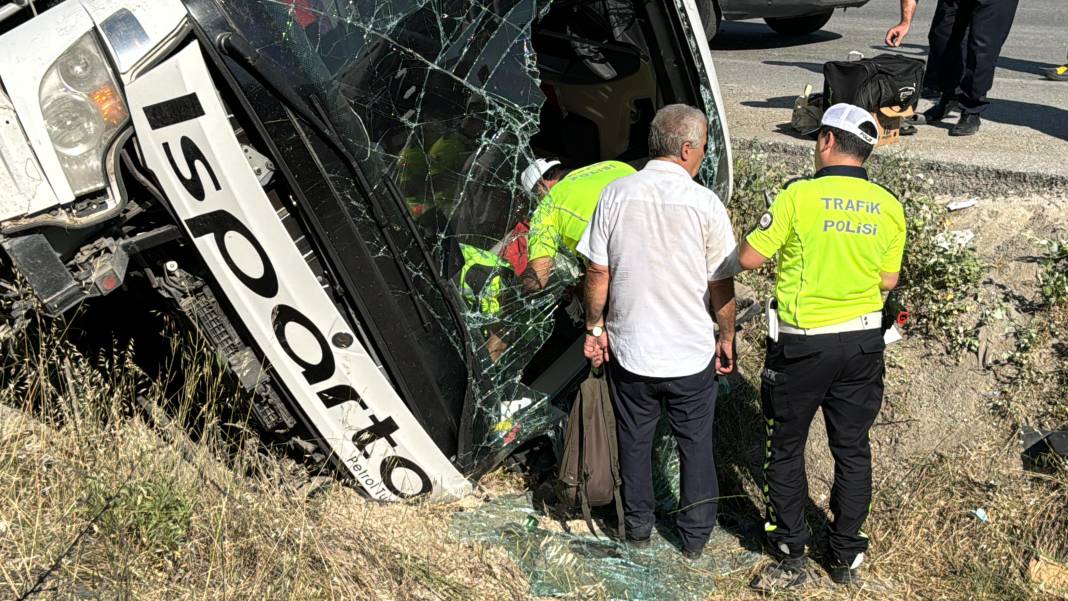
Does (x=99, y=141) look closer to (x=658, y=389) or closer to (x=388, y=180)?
(x=388, y=180)

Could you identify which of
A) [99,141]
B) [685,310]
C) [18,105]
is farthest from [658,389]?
[18,105]

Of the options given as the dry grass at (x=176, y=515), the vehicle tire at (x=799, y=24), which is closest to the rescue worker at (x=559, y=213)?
the dry grass at (x=176, y=515)

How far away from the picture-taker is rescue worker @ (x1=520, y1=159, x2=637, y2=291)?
3799 mm

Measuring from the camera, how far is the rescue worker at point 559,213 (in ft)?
12.5

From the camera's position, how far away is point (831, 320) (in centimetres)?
343

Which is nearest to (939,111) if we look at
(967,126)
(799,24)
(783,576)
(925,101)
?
(967,126)

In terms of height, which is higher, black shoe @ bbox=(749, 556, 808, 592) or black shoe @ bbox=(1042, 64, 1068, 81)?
black shoe @ bbox=(749, 556, 808, 592)

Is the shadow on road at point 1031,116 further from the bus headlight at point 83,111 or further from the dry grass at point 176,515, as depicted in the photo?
the bus headlight at point 83,111

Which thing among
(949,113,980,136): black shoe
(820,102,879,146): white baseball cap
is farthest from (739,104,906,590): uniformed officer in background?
(949,113,980,136): black shoe

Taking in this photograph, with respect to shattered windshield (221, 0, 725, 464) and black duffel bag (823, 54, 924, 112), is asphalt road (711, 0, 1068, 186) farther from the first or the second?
shattered windshield (221, 0, 725, 464)

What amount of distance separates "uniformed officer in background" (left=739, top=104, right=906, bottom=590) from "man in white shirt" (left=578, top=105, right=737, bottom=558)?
20 centimetres

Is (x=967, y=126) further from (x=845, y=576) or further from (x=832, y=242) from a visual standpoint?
(x=845, y=576)

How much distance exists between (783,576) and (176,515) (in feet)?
7.32

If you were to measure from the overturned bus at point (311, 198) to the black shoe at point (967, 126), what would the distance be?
3245 millimetres
